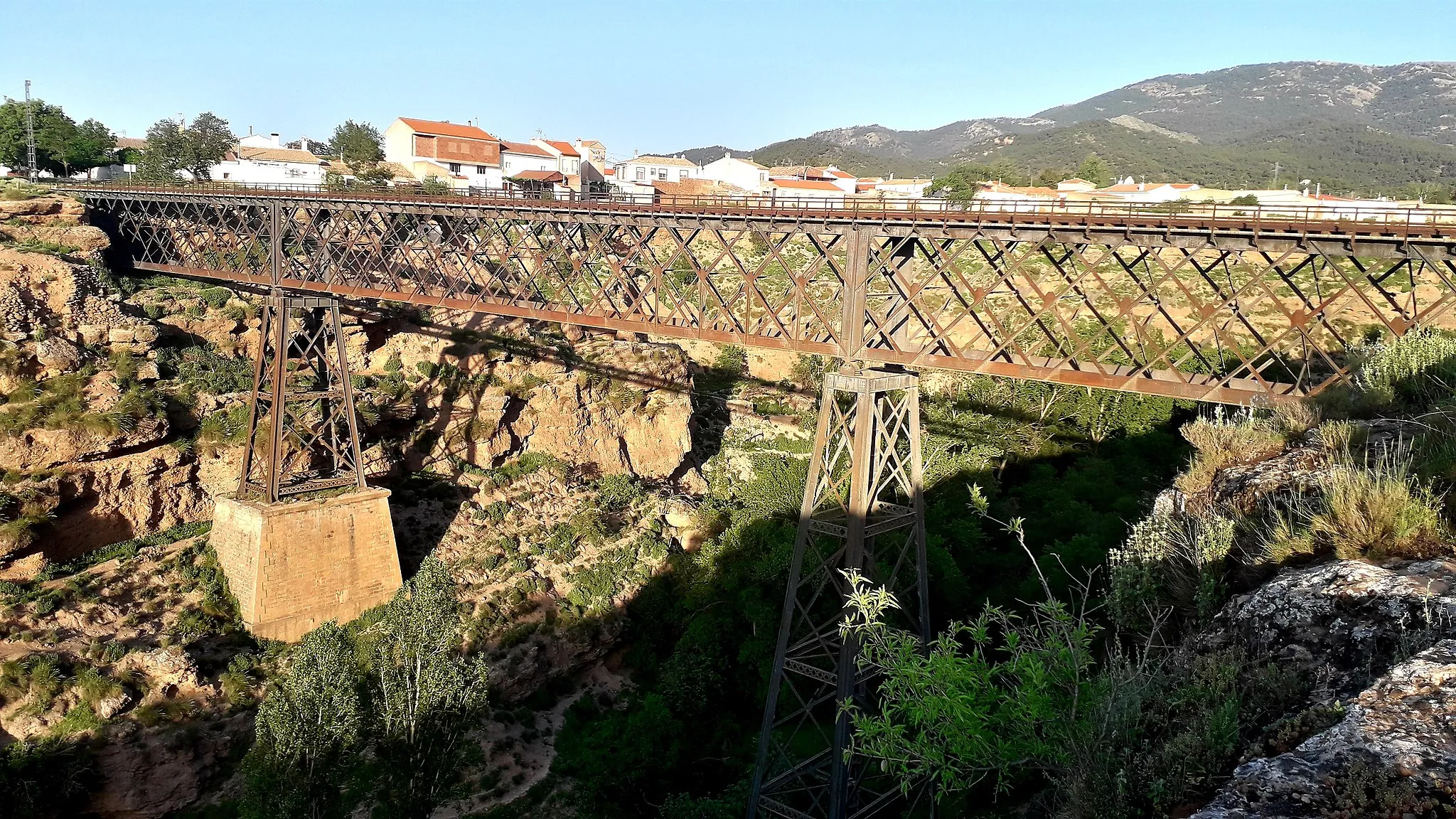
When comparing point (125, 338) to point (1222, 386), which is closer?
point (1222, 386)

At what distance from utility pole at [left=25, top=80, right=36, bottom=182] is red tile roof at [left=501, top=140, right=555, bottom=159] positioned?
81.9ft

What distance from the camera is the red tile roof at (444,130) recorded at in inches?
2231

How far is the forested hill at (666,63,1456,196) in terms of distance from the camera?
102 m

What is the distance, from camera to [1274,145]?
128m

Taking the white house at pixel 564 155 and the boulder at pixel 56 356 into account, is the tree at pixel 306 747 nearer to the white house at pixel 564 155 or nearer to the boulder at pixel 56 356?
the boulder at pixel 56 356

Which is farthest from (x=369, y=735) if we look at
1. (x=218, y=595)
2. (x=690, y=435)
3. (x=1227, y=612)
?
(x=690, y=435)

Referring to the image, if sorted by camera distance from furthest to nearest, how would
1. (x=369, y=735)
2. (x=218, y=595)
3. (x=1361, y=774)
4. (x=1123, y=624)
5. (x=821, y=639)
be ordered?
1. (x=218, y=595)
2. (x=369, y=735)
3. (x=821, y=639)
4. (x=1123, y=624)
5. (x=1361, y=774)

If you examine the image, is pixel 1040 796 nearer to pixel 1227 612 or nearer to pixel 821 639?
pixel 1227 612

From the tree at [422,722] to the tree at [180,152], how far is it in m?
36.8

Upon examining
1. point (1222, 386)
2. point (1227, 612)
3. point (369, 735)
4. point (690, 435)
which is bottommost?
point (369, 735)

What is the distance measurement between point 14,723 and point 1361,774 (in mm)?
20964

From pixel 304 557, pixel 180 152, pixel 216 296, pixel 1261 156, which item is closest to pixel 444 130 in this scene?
pixel 180 152

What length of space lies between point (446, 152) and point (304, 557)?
41868 mm

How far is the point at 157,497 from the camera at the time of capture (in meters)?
22.8
